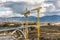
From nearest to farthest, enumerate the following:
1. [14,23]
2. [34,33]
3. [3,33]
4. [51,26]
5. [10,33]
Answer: [10,33], [3,33], [34,33], [14,23], [51,26]

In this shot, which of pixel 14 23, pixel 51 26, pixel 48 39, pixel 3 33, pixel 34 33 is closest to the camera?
pixel 3 33

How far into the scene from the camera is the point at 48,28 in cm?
2086

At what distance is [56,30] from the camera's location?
2070cm

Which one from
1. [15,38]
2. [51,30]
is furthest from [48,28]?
[15,38]

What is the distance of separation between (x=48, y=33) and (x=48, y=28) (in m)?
0.81

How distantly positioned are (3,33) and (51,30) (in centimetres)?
586

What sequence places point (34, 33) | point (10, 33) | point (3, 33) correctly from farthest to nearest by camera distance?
point (34, 33) < point (3, 33) < point (10, 33)

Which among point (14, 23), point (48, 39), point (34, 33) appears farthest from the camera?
point (14, 23)

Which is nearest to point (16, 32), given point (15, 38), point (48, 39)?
point (15, 38)

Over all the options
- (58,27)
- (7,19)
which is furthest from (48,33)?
(7,19)

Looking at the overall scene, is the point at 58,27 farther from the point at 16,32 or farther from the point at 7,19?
the point at 16,32

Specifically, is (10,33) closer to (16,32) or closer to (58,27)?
(16,32)

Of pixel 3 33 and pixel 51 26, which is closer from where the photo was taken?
pixel 3 33

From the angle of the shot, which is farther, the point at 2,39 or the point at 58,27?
the point at 58,27
